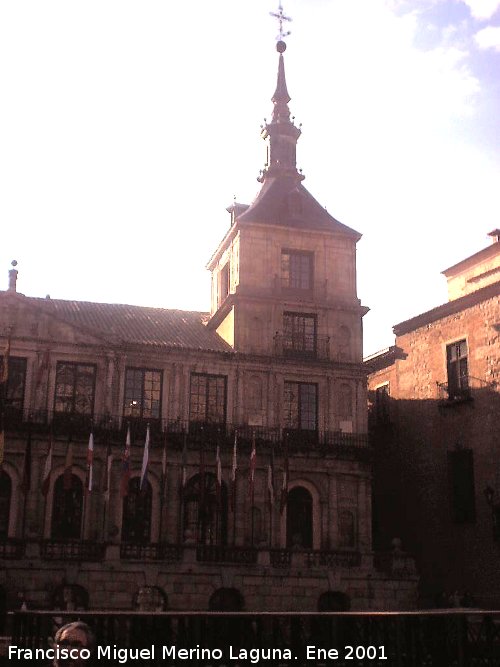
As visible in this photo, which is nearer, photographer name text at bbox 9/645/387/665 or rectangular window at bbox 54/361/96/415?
photographer name text at bbox 9/645/387/665

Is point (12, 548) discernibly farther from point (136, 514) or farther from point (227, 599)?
point (227, 599)

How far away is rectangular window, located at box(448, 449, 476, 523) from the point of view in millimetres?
35719

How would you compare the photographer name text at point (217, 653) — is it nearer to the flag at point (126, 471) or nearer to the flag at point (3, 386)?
the flag at point (3, 386)

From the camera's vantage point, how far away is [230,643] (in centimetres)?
947

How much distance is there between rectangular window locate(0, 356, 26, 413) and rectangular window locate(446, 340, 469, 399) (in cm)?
1783

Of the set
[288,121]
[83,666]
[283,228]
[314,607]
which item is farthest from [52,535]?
[83,666]

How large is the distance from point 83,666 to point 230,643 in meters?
2.86

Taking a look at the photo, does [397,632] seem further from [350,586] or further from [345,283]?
[345,283]

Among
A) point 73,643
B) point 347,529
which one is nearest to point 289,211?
point 347,529

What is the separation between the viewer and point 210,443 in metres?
38.0

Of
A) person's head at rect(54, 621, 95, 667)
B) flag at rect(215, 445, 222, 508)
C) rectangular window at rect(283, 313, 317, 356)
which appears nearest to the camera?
person's head at rect(54, 621, 95, 667)

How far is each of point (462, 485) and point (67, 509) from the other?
16071mm

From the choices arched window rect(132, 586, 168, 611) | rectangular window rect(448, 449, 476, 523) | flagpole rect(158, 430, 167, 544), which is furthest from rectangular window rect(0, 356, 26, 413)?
rectangular window rect(448, 449, 476, 523)

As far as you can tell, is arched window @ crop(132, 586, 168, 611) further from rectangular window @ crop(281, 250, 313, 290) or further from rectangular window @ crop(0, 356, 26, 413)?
rectangular window @ crop(281, 250, 313, 290)
